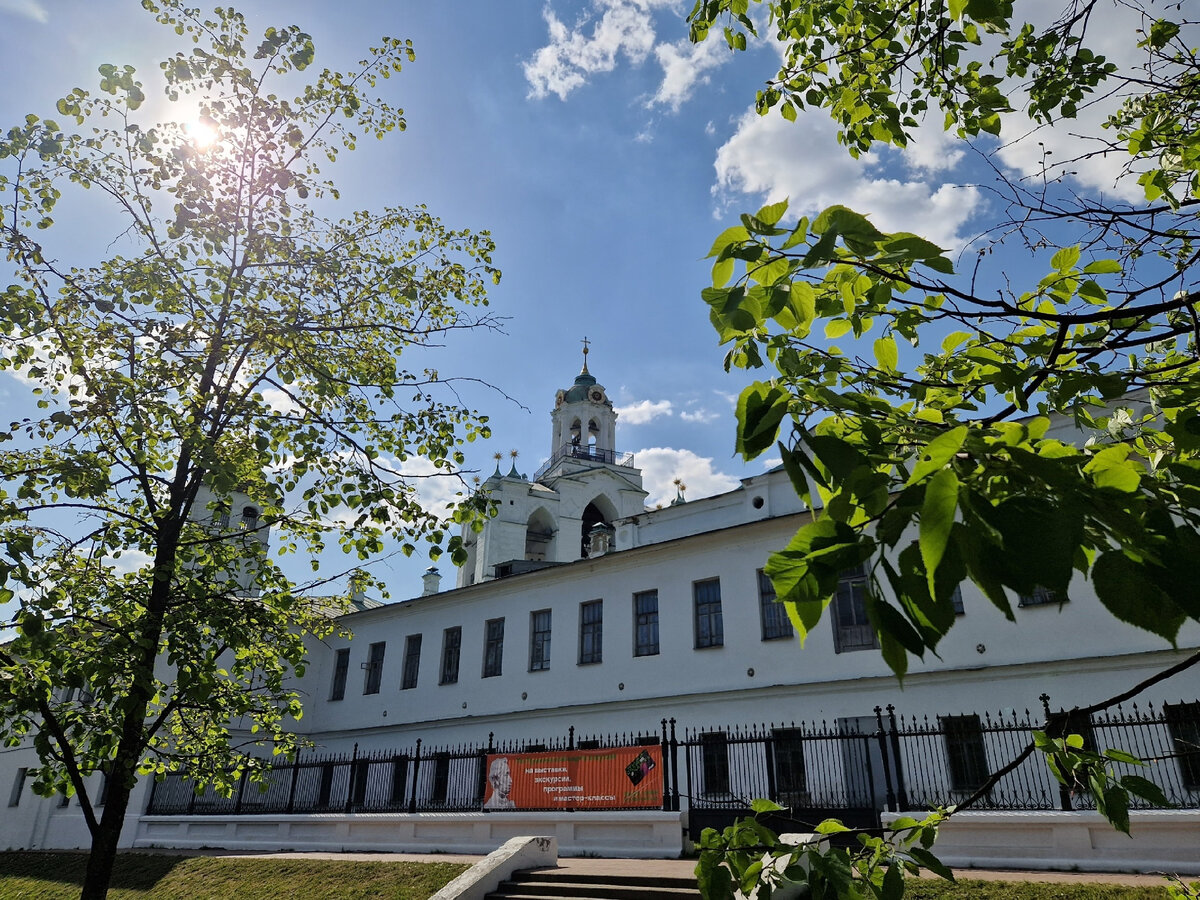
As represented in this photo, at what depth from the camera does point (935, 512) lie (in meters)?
1.30

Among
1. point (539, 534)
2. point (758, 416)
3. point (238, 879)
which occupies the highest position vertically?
point (539, 534)

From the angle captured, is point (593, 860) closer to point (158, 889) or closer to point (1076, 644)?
point (158, 889)

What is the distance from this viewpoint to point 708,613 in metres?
22.1

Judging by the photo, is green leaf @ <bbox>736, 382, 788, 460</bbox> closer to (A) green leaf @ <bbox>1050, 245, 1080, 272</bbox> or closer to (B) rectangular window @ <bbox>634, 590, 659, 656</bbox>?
(A) green leaf @ <bbox>1050, 245, 1080, 272</bbox>

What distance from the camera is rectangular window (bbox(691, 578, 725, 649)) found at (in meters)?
21.8

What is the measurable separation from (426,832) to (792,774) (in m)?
8.21

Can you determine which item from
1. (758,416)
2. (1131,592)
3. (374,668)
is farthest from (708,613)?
(1131,592)

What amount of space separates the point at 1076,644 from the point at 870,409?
17.4 meters

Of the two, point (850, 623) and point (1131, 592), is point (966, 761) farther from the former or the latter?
point (1131, 592)

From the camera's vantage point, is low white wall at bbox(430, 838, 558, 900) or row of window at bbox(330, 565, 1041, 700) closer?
low white wall at bbox(430, 838, 558, 900)

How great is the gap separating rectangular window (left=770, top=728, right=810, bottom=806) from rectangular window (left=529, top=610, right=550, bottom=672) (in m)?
8.69

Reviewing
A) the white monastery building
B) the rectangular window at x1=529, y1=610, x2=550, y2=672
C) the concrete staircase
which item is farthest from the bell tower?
the concrete staircase

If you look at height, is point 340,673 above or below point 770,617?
below

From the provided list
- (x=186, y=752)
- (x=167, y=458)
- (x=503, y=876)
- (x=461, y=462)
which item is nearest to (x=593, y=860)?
(x=503, y=876)
